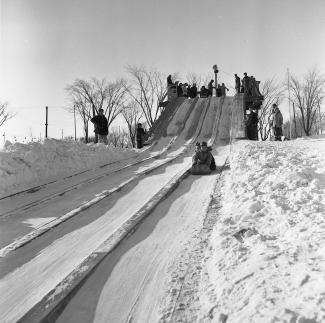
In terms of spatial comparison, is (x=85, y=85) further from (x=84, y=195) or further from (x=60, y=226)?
(x=60, y=226)

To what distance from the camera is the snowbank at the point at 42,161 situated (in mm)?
8172

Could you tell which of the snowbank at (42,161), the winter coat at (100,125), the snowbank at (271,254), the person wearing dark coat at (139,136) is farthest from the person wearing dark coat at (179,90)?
the snowbank at (271,254)

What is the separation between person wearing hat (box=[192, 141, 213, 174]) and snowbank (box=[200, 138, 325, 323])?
291 centimetres

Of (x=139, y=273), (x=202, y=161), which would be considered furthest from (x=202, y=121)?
(x=139, y=273)

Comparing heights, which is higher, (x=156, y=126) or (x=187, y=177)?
(x=156, y=126)

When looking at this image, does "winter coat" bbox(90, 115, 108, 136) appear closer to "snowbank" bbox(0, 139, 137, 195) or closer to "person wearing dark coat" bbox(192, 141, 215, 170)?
"snowbank" bbox(0, 139, 137, 195)

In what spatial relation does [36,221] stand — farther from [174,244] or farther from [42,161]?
[42,161]

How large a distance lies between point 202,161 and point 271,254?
6.13m

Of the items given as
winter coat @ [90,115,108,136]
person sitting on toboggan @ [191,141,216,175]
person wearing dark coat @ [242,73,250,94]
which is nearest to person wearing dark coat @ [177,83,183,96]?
person wearing dark coat @ [242,73,250,94]

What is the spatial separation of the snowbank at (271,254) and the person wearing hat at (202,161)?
2.91 m

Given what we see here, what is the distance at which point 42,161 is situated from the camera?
9.43 meters

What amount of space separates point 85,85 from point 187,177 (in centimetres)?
2692

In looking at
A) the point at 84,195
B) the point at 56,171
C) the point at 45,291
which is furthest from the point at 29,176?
the point at 45,291

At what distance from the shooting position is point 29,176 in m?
8.62
